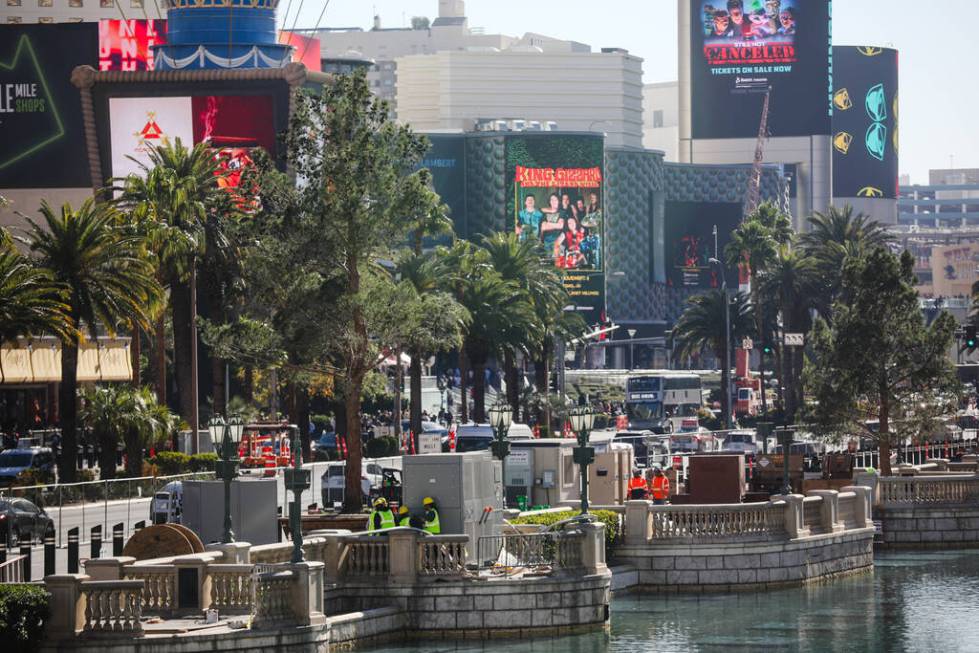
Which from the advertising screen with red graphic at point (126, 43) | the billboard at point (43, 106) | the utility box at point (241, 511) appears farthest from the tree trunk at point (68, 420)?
the advertising screen with red graphic at point (126, 43)

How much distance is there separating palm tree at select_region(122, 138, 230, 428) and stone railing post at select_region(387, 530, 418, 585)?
30.4 metres

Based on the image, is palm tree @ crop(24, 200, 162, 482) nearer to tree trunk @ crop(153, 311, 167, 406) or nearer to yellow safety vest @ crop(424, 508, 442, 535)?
tree trunk @ crop(153, 311, 167, 406)

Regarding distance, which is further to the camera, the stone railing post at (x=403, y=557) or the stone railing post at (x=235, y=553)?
the stone railing post at (x=403, y=557)

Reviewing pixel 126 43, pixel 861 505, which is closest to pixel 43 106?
pixel 126 43

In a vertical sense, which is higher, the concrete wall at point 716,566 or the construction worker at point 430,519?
the construction worker at point 430,519

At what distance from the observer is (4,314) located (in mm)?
51938

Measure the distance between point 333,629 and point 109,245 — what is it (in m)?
27.3

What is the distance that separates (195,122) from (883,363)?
2097 inches

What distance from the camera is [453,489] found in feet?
124

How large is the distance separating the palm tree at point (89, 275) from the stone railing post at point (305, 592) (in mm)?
26254

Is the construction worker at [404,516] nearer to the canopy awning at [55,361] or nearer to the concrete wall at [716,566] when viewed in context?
the concrete wall at [716,566]

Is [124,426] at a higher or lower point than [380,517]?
higher

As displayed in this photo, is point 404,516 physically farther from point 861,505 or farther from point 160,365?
point 160,365

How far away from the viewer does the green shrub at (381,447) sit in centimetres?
7281
